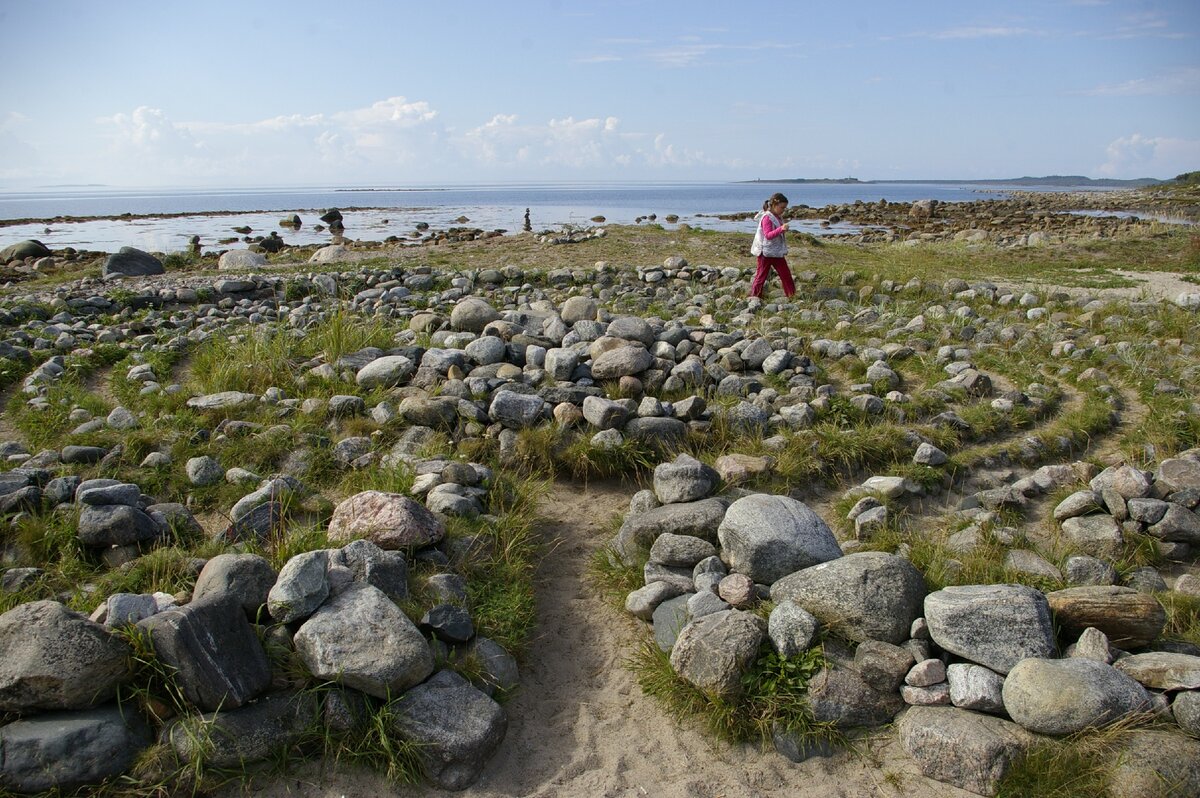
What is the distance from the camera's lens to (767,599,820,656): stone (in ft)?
12.8

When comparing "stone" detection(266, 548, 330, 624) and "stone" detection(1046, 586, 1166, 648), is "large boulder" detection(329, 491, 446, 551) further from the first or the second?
"stone" detection(1046, 586, 1166, 648)

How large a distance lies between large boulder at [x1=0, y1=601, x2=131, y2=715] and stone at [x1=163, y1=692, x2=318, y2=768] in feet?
1.23

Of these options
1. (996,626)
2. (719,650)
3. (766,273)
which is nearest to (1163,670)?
(996,626)

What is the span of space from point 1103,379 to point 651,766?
710 centimetres

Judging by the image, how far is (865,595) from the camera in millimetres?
4016

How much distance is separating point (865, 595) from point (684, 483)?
1.84 meters

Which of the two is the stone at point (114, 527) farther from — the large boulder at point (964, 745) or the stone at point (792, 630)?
the large boulder at point (964, 745)

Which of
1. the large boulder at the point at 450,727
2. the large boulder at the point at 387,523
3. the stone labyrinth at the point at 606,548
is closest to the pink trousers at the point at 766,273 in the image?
the stone labyrinth at the point at 606,548

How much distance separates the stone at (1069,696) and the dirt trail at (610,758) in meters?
0.51

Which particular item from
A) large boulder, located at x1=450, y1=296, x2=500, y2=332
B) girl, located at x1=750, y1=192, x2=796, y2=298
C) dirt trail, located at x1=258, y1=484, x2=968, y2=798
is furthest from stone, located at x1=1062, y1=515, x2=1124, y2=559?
girl, located at x1=750, y1=192, x2=796, y2=298

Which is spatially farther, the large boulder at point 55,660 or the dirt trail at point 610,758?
the dirt trail at point 610,758

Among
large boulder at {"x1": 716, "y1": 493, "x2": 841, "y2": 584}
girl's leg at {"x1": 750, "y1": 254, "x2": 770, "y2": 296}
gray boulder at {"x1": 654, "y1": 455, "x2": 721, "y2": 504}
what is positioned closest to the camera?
large boulder at {"x1": 716, "y1": 493, "x2": 841, "y2": 584}

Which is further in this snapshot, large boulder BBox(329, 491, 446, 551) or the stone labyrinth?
large boulder BBox(329, 491, 446, 551)

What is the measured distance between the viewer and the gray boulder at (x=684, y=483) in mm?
5613
